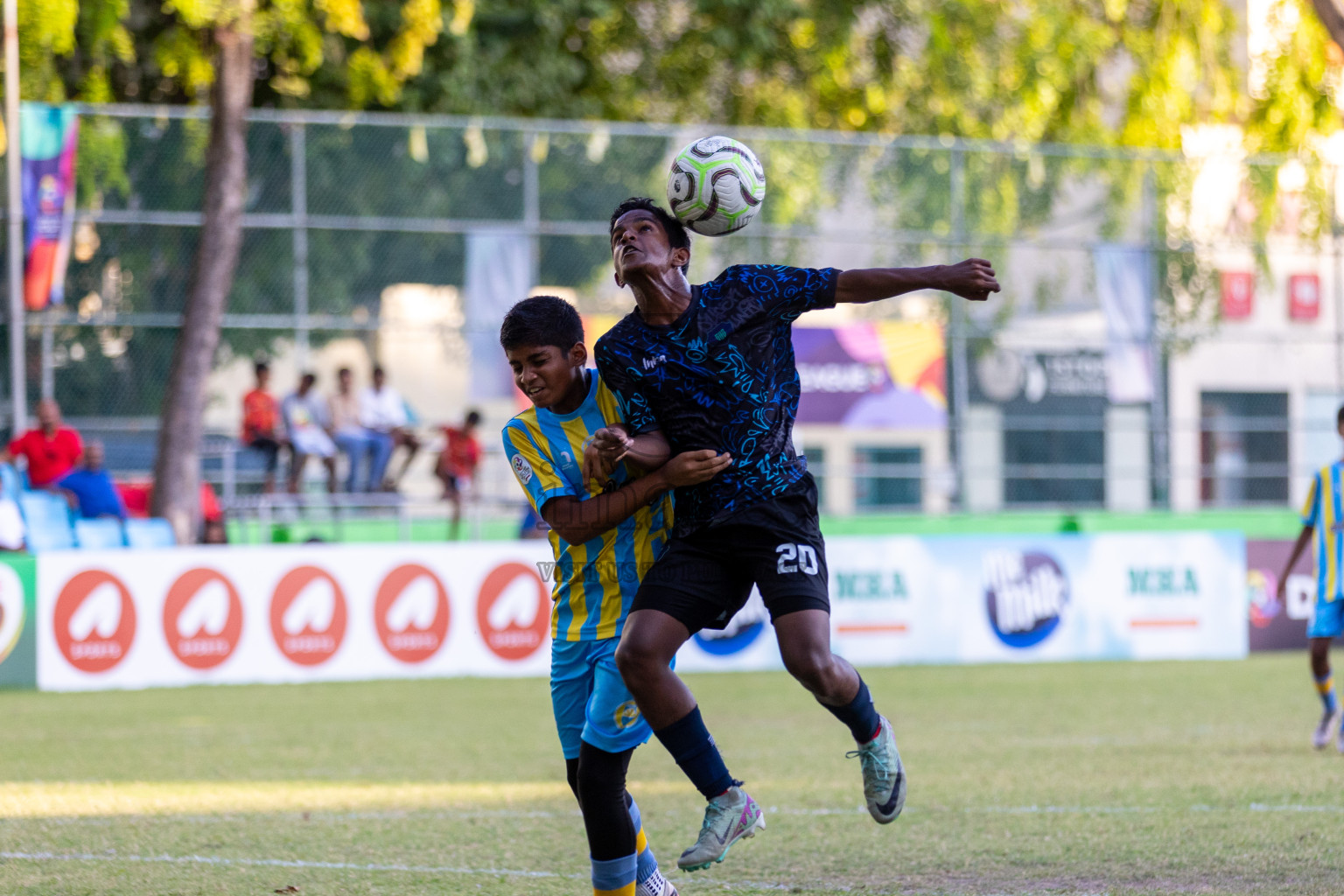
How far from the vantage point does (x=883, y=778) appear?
4992mm

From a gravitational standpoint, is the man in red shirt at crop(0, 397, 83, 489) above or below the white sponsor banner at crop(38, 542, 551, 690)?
above

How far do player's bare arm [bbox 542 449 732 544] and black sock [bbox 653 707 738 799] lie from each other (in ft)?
1.97

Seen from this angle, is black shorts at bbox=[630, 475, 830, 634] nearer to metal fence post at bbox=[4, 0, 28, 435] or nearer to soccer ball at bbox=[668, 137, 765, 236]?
soccer ball at bbox=[668, 137, 765, 236]

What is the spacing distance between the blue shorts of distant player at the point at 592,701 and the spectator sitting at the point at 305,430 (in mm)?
13296

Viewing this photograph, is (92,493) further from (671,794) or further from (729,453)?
(729,453)

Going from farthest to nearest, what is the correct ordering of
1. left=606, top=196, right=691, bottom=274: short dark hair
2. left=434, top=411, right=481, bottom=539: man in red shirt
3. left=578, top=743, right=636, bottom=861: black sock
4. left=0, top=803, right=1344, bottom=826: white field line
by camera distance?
left=434, top=411, right=481, bottom=539: man in red shirt
left=0, top=803, right=1344, bottom=826: white field line
left=606, top=196, right=691, bottom=274: short dark hair
left=578, top=743, right=636, bottom=861: black sock

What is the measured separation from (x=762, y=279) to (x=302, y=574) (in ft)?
33.7

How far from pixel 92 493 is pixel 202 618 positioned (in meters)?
2.35

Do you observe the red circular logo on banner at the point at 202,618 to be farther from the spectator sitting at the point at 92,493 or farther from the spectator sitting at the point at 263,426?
the spectator sitting at the point at 263,426

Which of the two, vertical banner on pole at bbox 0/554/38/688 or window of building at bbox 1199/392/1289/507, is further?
window of building at bbox 1199/392/1289/507

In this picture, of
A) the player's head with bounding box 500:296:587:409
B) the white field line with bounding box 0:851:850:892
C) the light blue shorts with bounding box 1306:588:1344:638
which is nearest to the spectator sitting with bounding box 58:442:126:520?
the white field line with bounding box 0:851:850:892

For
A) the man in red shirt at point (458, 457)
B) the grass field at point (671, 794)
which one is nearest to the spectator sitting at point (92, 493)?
the grass field at point (671, 794)

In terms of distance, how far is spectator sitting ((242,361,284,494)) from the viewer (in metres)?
17.7

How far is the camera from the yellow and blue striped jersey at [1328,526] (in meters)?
9.97
